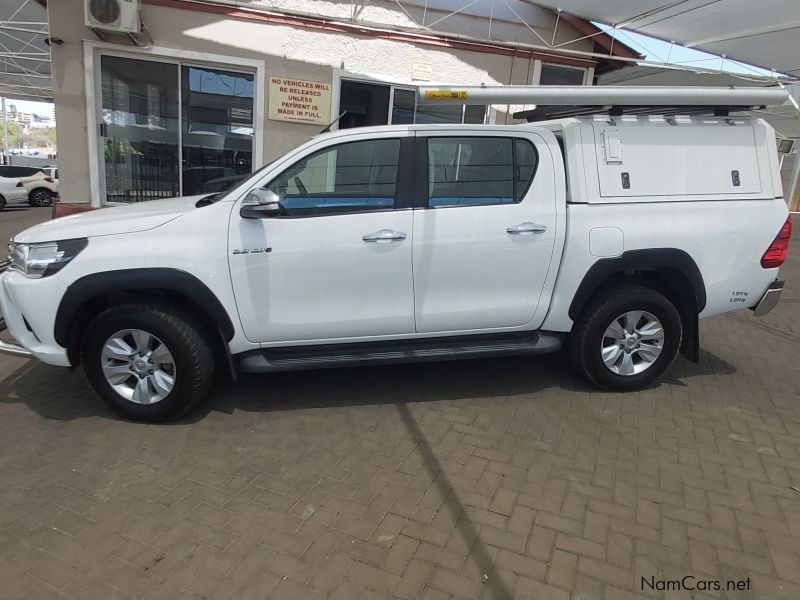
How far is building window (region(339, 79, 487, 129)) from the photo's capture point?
8.09 metres

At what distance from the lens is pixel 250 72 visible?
305 inches

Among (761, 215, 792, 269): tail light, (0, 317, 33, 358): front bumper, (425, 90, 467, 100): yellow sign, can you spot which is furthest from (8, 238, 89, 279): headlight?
(761, 215, 792, 269): tail light

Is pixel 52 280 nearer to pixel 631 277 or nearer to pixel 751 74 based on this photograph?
pixel 631 277

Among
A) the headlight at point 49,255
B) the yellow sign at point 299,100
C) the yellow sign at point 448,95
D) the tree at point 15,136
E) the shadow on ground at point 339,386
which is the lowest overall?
the shadow on ground at point 339,386

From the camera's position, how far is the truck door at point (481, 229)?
358cm

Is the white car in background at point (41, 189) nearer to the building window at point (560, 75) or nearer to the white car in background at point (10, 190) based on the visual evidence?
the white car in background at point (10, 190)

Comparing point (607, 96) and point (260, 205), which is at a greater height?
point (607, 96)

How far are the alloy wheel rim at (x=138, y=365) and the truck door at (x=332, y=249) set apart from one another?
0.55 metres

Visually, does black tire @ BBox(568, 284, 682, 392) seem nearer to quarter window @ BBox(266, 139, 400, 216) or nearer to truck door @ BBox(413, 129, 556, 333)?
truck door @ BBox(413, 129, 556, 333)

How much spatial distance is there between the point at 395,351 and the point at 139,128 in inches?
246

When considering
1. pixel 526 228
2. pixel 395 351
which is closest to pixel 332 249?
pixel 395 351

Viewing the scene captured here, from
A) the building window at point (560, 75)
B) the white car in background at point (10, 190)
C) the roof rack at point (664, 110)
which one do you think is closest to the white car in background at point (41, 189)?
the white car in background at point (10, 190)
